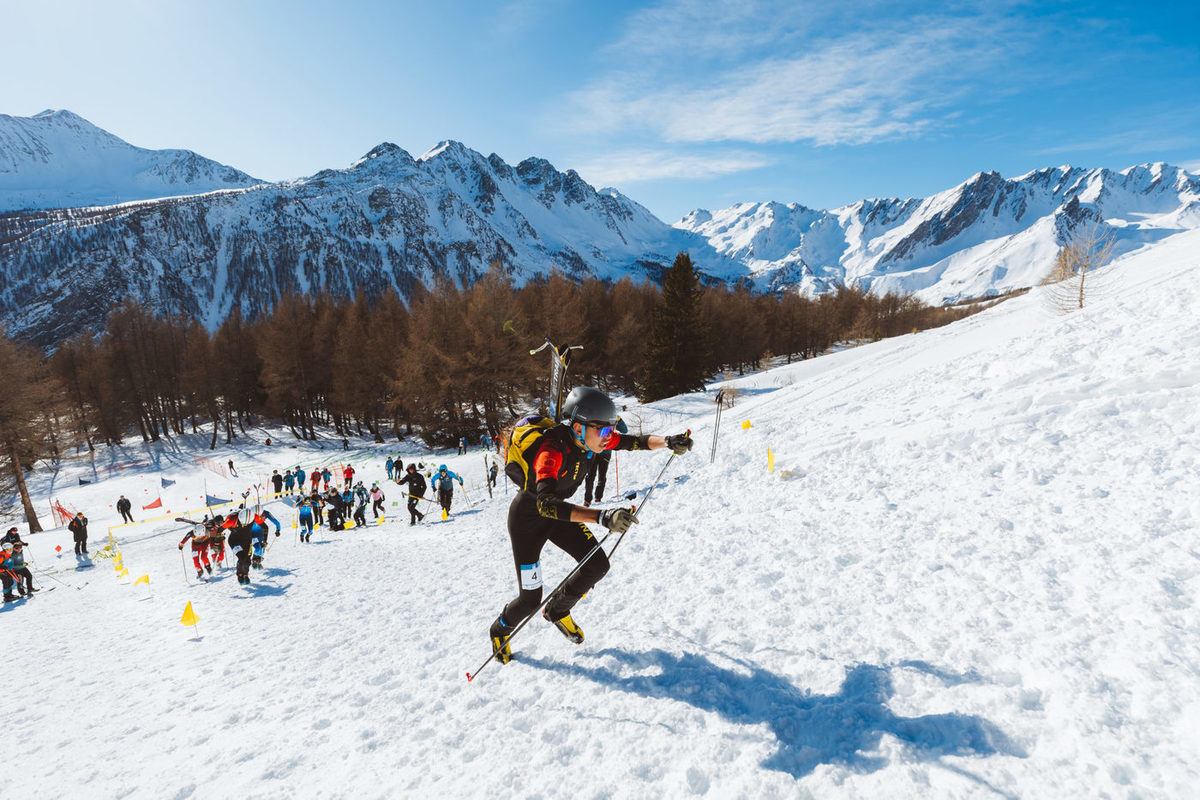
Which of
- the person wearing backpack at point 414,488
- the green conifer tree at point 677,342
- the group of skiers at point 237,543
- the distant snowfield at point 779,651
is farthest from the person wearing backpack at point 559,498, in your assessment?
the green conifer tree at point 677,342

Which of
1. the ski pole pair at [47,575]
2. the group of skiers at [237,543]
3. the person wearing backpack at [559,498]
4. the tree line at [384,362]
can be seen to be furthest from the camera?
the tree line at [384,362]

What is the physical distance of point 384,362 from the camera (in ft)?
149

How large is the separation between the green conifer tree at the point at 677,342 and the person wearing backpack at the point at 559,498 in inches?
1355

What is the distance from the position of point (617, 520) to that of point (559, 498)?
597mm

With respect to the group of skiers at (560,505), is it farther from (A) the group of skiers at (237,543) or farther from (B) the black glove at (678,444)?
(A) the group of skiers at (237,543)

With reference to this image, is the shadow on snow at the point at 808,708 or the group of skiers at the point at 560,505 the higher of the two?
the group of skiers at the point at 560,505

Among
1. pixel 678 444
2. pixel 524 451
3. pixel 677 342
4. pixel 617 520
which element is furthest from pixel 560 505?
pixel 677 342

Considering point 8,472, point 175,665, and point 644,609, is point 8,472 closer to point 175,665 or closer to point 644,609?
point 175,665

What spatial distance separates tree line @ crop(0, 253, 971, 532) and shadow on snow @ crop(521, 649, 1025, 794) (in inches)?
1153

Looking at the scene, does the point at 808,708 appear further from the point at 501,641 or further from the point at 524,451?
the point at 524,451

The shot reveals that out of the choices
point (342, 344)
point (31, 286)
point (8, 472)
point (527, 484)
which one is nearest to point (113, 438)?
point (342, 344)

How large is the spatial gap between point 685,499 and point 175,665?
8587 mm

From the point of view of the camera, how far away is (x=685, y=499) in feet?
36.0

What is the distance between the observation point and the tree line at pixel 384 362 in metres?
36.2
